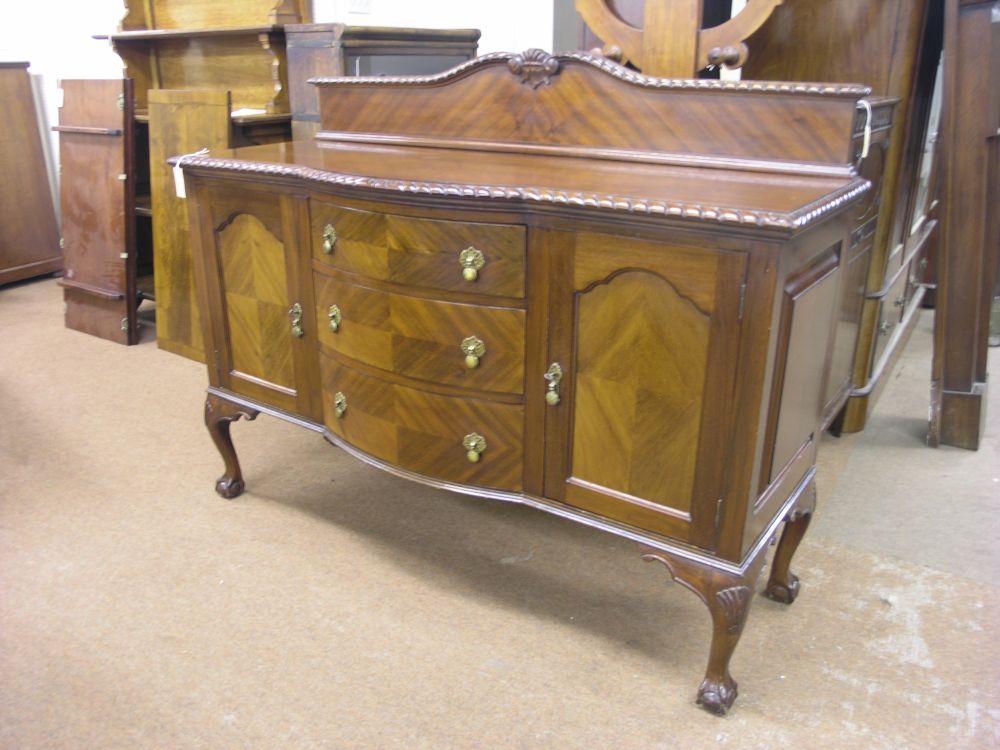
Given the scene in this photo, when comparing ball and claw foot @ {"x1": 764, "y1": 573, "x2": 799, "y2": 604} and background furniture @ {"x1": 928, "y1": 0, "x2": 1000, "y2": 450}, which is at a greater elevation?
background furniture @ {"x1": 928, "y1": 0, "x2": 1000, "y2": 450}

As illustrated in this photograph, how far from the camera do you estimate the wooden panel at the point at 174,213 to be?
3064 mm

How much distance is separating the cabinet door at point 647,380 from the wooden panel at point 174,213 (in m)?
2.08

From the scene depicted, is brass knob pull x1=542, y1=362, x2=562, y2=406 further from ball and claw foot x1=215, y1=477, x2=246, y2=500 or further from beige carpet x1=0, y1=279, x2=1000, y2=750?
ball and claw foot x1=215, y1=477, x2=246, y2=500

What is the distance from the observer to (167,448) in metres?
2.60

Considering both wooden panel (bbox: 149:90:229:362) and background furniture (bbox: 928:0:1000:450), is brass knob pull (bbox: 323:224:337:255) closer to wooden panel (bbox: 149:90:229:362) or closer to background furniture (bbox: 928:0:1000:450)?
wooden panel (bbox: 149:90:229:362)

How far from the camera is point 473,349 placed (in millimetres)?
1581

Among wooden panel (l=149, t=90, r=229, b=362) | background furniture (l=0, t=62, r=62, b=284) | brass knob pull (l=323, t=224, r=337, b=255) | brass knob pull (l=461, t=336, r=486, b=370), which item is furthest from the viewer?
background furniture (l=0, t=62, r=62, b=284)

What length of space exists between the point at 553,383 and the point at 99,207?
277 centimetres

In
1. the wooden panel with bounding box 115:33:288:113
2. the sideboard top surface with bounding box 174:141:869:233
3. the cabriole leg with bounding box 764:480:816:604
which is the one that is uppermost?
the wooden panel with bounding box 115:33:288:113

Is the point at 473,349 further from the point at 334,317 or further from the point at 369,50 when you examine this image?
the point at 369,50

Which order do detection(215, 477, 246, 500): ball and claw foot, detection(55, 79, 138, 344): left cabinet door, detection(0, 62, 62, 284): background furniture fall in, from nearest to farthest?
detection(215, 477, 246, 500): ball and claw foot, detection(55, 79, 138, 344): left cabinet door, detection(0, 62, 62, 284): background furniture

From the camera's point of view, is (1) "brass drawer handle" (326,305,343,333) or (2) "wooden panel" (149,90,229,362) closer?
(1) "brass drawer handle" (326,305,343,333)

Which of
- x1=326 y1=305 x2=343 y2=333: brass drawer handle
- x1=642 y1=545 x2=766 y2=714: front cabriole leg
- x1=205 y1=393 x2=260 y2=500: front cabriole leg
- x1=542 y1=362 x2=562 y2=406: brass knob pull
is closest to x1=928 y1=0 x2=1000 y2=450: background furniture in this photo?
x1=642 y1=545 x2=766 y2=714: front cabriole leg

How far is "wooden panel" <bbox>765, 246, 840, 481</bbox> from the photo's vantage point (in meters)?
1.37
